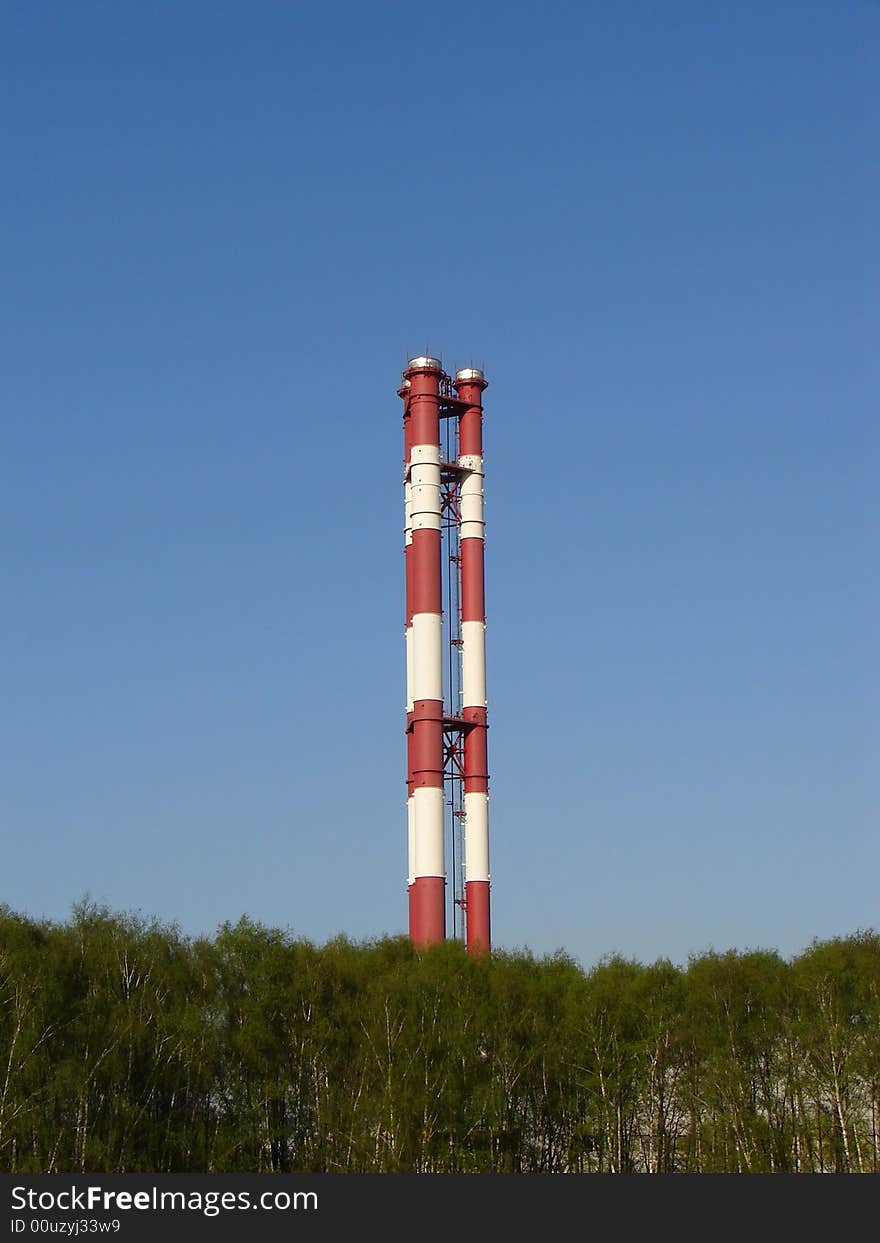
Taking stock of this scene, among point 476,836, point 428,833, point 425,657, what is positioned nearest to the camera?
point 428,833

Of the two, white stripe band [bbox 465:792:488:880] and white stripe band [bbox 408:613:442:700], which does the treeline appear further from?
white stripe band [bbox 408:613:442:700]

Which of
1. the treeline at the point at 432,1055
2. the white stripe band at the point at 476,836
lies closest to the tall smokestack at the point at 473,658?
the white stripe band at the point at 476,836

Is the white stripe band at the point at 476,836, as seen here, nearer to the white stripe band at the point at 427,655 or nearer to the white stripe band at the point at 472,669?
the white stripe band at the point at 472,669

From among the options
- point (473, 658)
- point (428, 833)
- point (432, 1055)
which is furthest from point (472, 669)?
point (432, 1055)

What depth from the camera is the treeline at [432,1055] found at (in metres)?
56.7

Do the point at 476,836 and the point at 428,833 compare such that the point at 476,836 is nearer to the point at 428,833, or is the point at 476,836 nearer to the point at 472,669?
the point at 428,833

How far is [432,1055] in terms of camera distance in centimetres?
5912

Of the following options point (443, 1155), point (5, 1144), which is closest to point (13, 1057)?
point (5, 1144)

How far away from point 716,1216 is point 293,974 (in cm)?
2346

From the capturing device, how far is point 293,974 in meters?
62.0

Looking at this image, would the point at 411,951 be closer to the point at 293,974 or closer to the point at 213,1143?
the point at 293,974

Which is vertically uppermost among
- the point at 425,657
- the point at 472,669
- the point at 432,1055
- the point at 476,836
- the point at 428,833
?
the point at 472,669

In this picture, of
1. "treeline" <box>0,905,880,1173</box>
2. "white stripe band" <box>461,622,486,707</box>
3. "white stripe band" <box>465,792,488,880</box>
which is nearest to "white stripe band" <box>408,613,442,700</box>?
"white stripe band" <box>461,622,486,707</box>

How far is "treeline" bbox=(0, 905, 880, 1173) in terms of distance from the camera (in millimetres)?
56719
